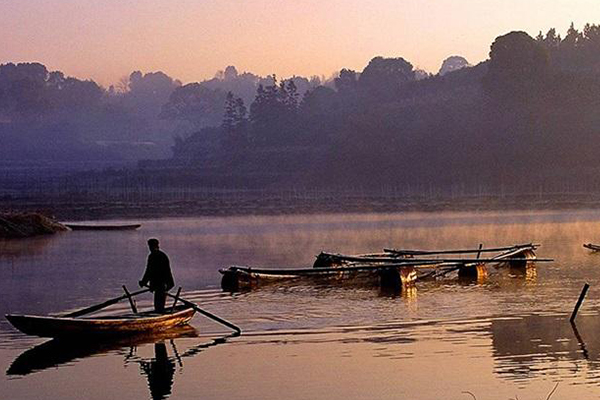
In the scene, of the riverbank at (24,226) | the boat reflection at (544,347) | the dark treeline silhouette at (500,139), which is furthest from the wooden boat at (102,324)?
the dark treeline silhouette at (500,139)

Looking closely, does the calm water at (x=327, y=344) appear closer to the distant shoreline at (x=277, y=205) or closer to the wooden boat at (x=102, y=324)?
the wooden boat at (x=102, y=324)

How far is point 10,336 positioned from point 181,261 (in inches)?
1192

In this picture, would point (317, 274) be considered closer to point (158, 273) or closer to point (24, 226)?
point (158, 273)

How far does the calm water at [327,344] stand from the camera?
23.6m

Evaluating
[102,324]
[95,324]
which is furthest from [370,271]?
[95,324]

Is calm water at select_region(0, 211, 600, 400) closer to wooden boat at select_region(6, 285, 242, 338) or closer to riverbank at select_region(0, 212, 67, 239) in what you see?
wooden boat at select_region(6, 285, 242, 338)

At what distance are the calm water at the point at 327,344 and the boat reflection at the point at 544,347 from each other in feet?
0.16

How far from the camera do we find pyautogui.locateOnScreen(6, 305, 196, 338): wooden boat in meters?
27.6

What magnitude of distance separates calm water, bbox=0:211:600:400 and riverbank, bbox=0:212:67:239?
25.9 m

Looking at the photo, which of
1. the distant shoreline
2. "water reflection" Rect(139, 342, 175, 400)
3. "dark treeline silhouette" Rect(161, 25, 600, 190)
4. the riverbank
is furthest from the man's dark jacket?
"dark treeline silhouette" Rect(161, 25, 600, 190)

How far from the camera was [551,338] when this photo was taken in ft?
95.5

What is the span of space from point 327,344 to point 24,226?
61.5 m

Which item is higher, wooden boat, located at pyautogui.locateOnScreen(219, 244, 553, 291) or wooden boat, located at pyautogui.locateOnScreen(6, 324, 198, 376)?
wooden boat, located at pyautogui.locateOnScreen(219, 244, 553, 291)

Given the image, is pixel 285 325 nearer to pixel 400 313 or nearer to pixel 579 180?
pixel 400 313
